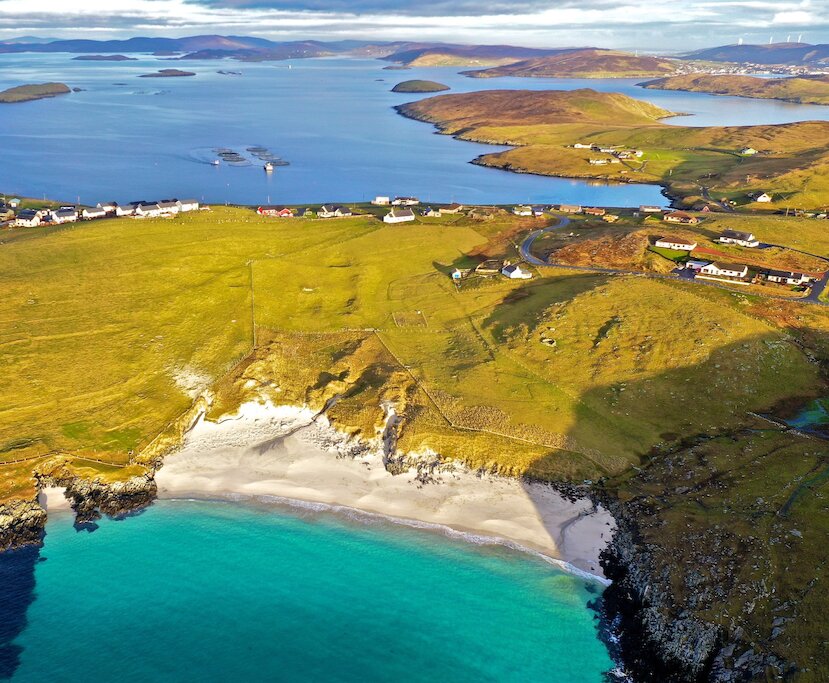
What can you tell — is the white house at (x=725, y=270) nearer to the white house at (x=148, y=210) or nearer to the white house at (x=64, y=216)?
the white house at (x=148, y=210)

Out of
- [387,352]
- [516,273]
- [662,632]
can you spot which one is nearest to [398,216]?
[516,273]

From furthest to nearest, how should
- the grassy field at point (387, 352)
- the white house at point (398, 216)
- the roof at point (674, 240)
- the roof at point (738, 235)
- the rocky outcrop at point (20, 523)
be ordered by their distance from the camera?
the white house at point (398, 216)
the roof at point (738, 235)
the roof at point (674, 240)
the grassy field at point (387, 352)
the rocky outcrop at point (20, 523)

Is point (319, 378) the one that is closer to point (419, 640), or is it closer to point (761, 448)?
point (419, 640)

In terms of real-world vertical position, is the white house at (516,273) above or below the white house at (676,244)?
below

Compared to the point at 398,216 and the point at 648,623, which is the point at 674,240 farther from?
the point at 648,623

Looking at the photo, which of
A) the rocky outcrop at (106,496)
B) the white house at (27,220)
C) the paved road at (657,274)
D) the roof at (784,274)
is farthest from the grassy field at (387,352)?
the white house at (27,220)

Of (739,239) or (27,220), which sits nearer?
(739,239)

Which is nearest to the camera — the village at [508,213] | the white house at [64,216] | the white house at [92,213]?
the village at [508,213]

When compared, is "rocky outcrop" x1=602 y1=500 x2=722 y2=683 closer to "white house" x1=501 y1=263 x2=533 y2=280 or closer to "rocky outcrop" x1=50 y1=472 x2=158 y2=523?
"rocky outcrop" x1=50 y1=472 x2=158 y2=523
